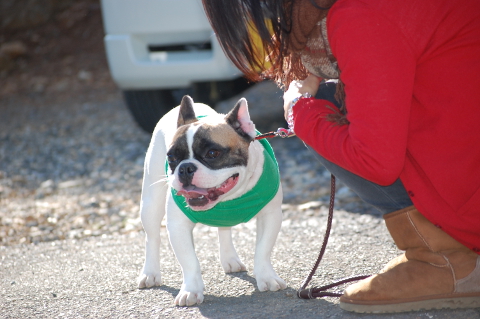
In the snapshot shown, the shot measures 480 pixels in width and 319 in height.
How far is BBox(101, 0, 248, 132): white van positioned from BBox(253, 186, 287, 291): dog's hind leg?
235cm

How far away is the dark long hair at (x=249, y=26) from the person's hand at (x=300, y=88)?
0.23 m

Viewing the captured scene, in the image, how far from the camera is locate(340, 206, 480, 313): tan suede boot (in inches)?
88.9

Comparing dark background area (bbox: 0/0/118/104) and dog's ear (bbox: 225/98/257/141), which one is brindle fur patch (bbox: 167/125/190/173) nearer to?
dog's ear (bbox: 225/98/257/141)

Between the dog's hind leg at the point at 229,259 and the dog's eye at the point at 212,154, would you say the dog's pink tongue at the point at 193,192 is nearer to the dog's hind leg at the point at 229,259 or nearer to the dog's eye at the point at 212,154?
the dog's eye at the point at 212,154

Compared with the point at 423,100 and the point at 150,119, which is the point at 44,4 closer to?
the point at 150,119

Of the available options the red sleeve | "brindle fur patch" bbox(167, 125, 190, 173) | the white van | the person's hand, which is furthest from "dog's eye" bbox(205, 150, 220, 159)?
the white van

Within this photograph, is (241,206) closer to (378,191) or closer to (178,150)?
(178,150)

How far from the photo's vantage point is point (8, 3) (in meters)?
11.6

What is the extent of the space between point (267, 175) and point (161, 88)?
2934mm

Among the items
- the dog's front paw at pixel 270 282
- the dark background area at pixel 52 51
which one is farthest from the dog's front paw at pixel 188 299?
the dark background area at pixel 52 51

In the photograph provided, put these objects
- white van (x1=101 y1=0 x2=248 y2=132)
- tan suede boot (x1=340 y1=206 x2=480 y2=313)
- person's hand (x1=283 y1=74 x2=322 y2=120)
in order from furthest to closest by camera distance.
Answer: white van (x1=101 y1=0 x2=248 y2=132), person's hand (x1=283 y1=74 x2=322 y2=120), tan suede boot (x1=340 y1=206 x2=480 y2=313)

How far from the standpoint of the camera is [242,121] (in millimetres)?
2771

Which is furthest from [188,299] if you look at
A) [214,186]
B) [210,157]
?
[210,157]

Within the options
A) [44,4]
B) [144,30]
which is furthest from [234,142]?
[44,4]
